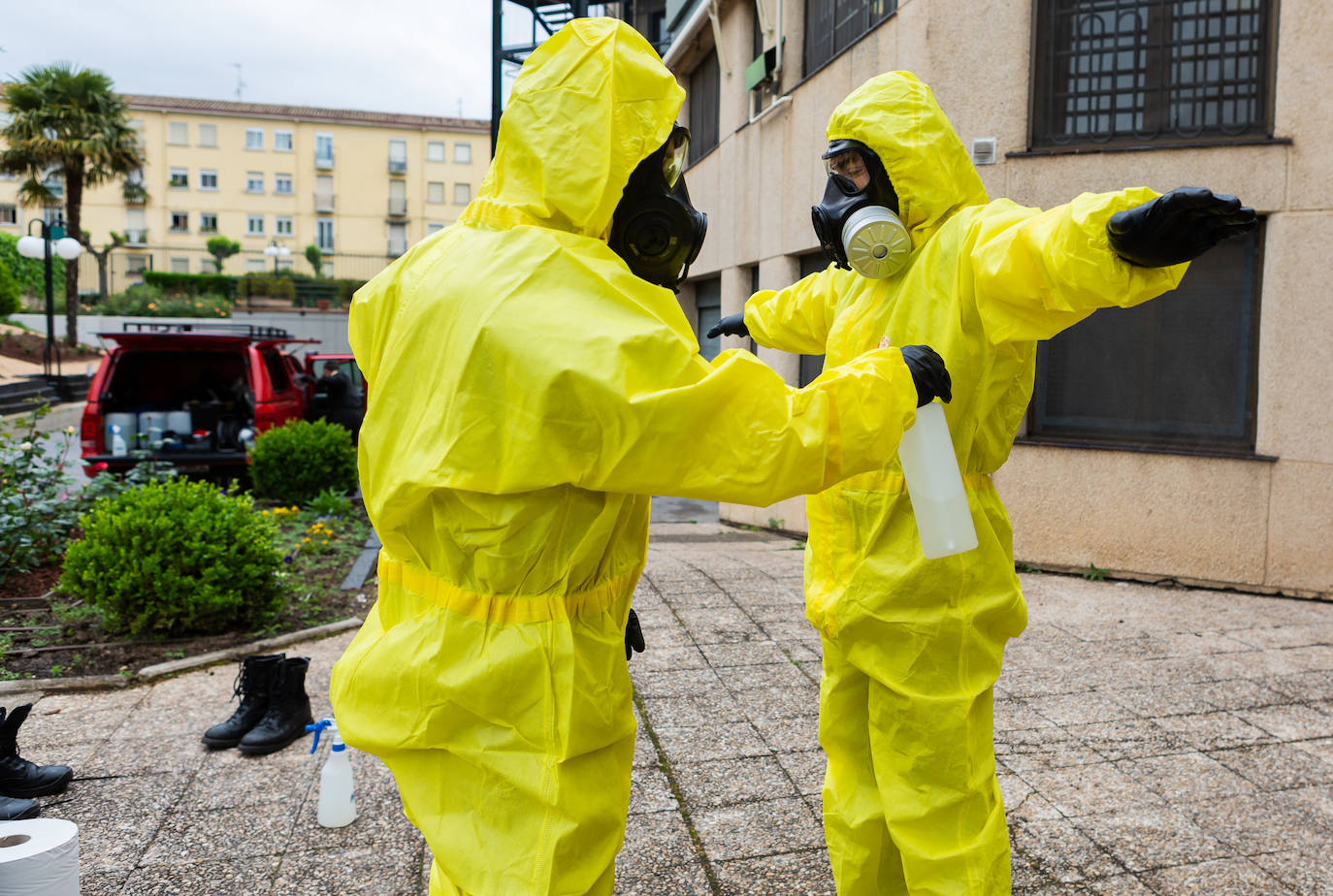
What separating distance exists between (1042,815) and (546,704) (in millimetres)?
2293

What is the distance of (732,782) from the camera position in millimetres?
3396

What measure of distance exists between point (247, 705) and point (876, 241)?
3.08 m

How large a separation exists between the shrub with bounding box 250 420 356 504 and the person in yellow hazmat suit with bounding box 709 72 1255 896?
7.25 meters

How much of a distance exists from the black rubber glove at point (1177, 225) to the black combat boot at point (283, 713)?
11.1 feet

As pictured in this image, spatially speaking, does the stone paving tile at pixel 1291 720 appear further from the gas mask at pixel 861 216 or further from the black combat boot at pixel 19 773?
the black combat boot at pixel 19 773

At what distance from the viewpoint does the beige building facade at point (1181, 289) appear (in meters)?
6.06

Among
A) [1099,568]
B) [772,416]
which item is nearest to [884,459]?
[772,416]

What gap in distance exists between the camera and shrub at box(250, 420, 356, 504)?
8.62 meters

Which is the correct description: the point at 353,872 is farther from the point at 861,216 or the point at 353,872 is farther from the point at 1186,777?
the point at 1186,777

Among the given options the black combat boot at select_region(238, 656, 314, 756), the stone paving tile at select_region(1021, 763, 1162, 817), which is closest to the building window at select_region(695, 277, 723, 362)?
the black combat boot at select_region(238, 656, 314, 756)

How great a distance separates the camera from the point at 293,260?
51.0 metres

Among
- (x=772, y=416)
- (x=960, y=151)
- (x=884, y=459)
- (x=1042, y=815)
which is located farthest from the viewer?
(x=1042, y=815)

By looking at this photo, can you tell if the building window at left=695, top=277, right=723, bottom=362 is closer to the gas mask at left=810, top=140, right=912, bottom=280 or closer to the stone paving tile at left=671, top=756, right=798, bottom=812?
the stone paving tile at left=671, top=756, right=798, bottom=812

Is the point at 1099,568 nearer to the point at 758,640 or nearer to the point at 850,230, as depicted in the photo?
the point at 758,640
